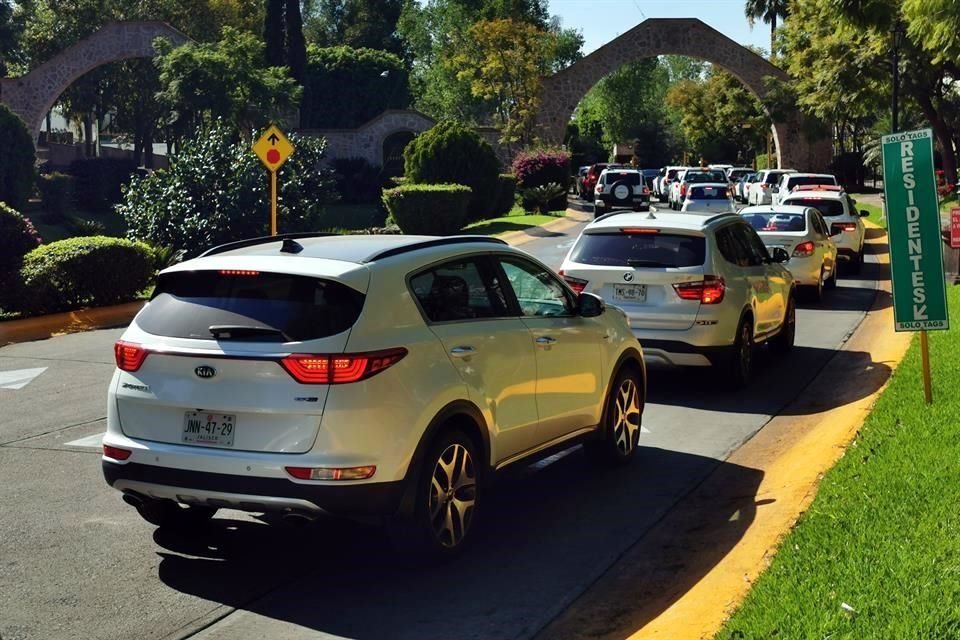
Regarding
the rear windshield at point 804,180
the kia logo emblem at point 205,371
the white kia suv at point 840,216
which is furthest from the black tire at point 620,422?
the rear windshield at point 804,180

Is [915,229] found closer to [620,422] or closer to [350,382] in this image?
[620,422]

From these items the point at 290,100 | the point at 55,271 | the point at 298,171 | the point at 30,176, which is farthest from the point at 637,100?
the point at 55,271

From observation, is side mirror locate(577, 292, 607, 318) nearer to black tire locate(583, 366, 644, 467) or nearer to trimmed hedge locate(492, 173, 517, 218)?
black tire locate(583, 366, 644, 467)

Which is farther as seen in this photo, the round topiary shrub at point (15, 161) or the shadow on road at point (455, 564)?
the round topiary shrub at point (15, 161)

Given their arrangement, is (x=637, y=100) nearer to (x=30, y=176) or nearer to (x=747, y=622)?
(x=30, y=176)

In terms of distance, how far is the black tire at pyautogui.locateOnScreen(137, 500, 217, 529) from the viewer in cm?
691

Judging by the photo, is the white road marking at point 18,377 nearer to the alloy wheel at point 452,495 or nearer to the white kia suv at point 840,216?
the alloy wheel at point 452,495

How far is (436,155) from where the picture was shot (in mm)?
39375

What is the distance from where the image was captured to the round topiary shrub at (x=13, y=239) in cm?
1802

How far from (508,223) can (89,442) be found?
30817mm

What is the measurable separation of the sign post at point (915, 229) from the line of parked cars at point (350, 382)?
9.11ft

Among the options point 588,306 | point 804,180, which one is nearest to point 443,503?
point 588,306

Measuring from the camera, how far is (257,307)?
6160 millimetres

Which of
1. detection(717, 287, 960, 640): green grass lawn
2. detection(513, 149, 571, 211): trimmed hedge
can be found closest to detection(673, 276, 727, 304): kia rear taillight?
detection(717, 287, 960, 640): green grass lawn
